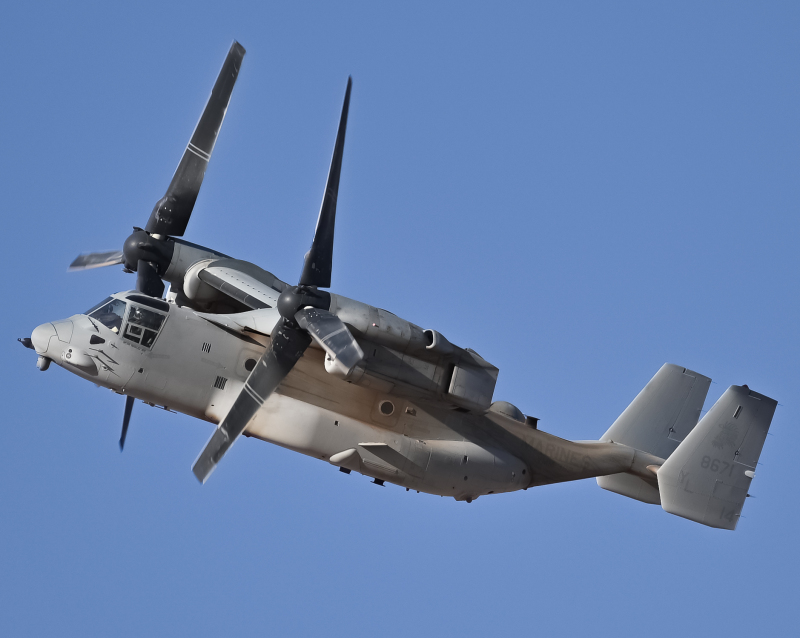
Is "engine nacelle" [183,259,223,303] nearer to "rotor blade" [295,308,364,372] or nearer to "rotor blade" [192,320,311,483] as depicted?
"rotor blade" [192,320,311,483]

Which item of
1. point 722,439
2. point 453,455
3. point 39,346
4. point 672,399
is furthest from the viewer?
point 672,399

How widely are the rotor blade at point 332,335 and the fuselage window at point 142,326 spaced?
275 centimetres

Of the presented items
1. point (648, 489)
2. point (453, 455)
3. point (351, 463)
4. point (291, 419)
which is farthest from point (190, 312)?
point (648, 489)

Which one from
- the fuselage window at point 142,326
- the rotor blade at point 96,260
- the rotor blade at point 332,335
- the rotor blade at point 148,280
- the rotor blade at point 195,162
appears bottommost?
the fuselage window at point 142,326

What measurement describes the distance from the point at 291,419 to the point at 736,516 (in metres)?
10.3

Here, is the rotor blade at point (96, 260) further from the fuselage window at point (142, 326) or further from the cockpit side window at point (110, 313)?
the fuselage window at point (142, 326)

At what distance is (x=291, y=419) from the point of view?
73.9 feet

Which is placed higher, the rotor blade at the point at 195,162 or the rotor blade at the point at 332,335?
the rotor blade at the point at 195,162

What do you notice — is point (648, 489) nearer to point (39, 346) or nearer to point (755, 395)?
point (755, 395)

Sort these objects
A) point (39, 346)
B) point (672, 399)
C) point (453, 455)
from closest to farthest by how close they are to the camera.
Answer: point (39, 346) < point (453, 455) < point (672, 399)

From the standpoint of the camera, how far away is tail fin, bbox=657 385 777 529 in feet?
82.9

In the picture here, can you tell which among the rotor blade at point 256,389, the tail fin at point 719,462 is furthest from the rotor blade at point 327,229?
the tail fin at point 719,462

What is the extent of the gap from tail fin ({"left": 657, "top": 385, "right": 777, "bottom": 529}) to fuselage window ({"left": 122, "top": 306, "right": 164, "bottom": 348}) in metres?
11.4

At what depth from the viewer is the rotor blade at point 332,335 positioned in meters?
20.7
